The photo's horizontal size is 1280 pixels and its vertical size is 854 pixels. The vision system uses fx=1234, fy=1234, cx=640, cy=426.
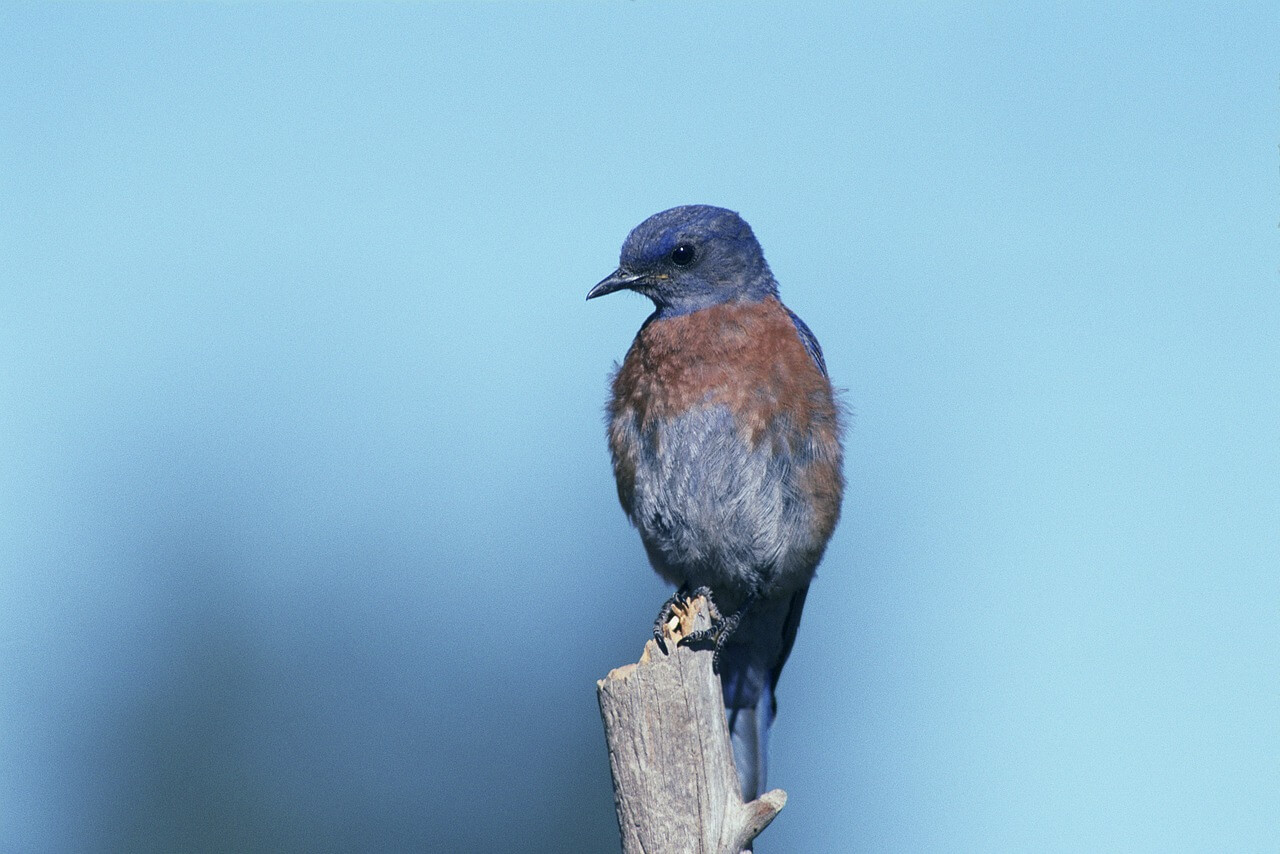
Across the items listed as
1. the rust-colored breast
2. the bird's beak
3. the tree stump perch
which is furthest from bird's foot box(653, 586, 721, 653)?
the bird's beak

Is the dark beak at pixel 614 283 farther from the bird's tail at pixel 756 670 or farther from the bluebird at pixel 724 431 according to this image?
the bird's tail at pixel 756 670

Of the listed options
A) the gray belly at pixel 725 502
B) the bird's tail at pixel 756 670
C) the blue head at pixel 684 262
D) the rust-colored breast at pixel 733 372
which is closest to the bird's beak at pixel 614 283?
the blue head at pixel 684 262

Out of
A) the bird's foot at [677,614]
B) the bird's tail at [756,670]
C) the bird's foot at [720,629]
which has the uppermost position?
the bird's foot at [677,614]

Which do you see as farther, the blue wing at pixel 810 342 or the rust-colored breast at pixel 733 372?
the blue wing at pixel 810 342

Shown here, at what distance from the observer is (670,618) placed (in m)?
3.51

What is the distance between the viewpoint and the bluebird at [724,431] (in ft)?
11.6

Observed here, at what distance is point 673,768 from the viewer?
2900 mm

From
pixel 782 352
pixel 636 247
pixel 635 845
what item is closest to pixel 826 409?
pixel 782 352

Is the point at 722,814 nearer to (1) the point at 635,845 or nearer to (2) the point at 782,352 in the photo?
(1) the point at 635,845

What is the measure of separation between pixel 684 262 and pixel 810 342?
465 millimetres

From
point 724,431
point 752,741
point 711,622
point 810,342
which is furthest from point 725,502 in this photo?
point 752,741

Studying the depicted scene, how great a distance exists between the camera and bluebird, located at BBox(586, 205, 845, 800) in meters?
3.53

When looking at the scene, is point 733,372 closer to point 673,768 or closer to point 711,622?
point 711,622

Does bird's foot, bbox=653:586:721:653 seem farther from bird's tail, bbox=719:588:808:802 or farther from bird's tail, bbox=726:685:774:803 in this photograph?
bird's tail, bbox=726:685:774:803
